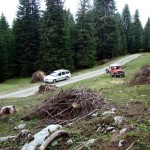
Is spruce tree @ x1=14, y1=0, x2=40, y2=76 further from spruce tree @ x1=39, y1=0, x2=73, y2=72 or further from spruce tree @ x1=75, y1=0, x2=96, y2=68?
spruce tree @ x1=75, y1=0, x2=96, y2=68

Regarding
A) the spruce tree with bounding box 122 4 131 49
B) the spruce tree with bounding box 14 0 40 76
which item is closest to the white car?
the spruce tree with bounding box 14 0 40 76

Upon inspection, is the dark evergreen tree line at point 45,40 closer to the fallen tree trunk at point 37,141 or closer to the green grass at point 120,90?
the green grass at point 120,90

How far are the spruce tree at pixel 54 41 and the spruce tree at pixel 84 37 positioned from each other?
3671mm

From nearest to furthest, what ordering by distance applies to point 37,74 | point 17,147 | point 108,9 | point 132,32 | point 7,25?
point 17,147, point 37,74, point 7,25, point 108,9, point 132,32

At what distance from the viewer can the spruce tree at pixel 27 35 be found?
54.3 meters

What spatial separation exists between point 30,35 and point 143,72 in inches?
1289

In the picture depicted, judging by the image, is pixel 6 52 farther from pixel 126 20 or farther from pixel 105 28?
pixel 126 20

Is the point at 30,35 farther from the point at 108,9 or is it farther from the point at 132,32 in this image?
the point at 132,32

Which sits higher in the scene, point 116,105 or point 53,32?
point 53,32

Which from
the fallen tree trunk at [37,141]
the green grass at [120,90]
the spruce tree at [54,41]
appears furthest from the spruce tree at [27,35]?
the fallen tree trunk at [37,141]

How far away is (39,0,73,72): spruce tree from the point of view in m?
51.3

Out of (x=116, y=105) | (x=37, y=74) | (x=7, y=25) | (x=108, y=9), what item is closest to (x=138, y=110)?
(x=116, y=105)

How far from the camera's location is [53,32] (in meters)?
→ 52.9

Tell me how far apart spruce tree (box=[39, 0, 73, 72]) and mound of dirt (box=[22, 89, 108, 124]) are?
36.3 meters
